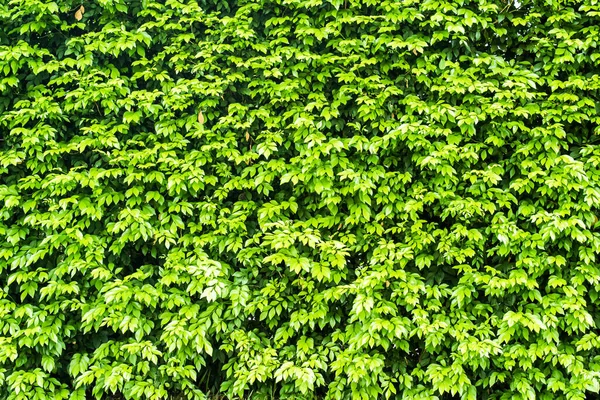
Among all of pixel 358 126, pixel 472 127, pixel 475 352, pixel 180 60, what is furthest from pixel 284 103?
pixel 475 352

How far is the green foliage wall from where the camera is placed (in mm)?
3951

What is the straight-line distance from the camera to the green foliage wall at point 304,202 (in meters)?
3.95

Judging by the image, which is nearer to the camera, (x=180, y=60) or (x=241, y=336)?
(x=241, y=336)

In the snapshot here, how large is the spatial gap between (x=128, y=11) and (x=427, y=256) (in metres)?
3.15

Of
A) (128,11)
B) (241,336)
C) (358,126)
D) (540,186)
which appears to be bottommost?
(241,336)

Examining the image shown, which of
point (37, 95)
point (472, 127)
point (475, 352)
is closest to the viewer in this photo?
point (475, 352)

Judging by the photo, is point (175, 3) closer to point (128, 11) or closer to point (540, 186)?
point (128, 11)

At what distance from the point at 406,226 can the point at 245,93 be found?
1666 millimetres

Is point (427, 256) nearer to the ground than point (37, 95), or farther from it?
nearer to the ground

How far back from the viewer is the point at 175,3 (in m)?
4.43

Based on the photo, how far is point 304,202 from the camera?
4.33m

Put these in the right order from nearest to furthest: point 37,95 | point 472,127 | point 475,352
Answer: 1. point 475,352
2. point 472,127
3. point 37,95

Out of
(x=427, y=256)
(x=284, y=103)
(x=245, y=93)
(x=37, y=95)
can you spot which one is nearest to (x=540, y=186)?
(x=427, y=256)

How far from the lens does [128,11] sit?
15.3ft
